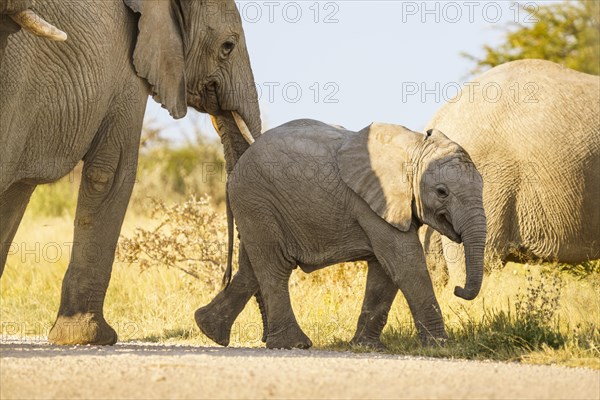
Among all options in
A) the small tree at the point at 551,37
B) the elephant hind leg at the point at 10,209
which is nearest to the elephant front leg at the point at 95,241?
the elephant hind leg at the point at 10,209

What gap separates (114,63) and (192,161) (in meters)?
19.4

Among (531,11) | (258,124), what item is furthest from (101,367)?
(531,11)

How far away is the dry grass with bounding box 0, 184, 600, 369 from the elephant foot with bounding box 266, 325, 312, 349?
28cm

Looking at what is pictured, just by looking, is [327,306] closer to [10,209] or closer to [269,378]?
[10,209]

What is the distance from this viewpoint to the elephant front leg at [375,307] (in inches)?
330

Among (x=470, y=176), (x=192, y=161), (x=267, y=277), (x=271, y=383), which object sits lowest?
(x=271, y=383)

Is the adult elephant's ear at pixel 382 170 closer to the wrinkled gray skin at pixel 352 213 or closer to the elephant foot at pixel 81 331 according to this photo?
the wrinkled gray skin at pixel 352 213

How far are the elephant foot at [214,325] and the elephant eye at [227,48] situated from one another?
181 cm

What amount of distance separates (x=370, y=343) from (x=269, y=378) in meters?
2.44

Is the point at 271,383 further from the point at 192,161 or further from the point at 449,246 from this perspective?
the point at 192,161

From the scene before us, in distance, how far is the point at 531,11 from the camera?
19391mm

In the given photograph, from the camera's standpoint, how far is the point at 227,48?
375 inches

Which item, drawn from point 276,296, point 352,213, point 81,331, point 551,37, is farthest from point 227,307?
point 551,37

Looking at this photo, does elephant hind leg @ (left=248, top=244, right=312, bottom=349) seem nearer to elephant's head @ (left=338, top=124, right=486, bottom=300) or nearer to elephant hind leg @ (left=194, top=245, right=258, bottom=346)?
elephant hind leg @ (left=194, top=245, right=258, bottom=346)
